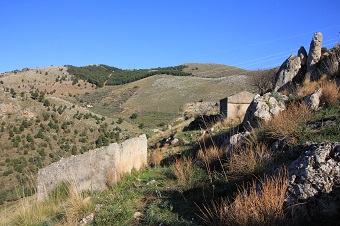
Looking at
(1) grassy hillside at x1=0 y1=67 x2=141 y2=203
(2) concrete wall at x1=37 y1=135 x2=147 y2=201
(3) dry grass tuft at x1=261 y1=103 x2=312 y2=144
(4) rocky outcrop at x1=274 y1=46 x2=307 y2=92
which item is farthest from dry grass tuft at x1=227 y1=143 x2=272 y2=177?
(1) grassy hillside at x1=0 y1=67 x2=141 y2=203

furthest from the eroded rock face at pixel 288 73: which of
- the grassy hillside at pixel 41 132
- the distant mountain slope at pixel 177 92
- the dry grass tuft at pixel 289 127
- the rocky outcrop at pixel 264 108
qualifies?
the distant mountain slope at pixel 177 92

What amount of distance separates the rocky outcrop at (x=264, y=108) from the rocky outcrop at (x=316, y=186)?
13.5 ft

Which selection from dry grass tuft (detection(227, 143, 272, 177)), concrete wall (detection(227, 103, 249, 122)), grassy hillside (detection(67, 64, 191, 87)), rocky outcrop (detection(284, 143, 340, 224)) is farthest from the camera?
grassy hillside (detection(67, 64, 191, 87))

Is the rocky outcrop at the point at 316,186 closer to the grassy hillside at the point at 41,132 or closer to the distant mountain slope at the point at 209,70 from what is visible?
the grassy hillside at the point at 41,132

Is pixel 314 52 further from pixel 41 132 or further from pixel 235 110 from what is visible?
pixel 41 132

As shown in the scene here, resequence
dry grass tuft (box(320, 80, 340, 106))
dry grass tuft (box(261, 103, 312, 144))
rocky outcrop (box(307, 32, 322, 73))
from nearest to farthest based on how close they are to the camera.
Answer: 1. dry grass tuft (box(261, 103, 312, 144))
2. dry grass tuft (box(320, 80, 340, 106))
3. rocky outcrop (box(307, 32, 322, 73))

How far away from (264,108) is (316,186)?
4.90 meters

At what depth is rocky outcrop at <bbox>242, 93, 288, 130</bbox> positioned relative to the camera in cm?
743

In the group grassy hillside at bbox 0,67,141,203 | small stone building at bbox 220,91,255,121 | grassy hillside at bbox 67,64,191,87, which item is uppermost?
grassy hillside at bbox 67,64,191,87

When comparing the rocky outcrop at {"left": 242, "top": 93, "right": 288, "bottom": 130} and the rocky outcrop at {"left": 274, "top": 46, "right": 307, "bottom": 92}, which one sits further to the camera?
the rocky outcrop at {"left": 274, "top": 46, "right": 307, "bottom": 92}

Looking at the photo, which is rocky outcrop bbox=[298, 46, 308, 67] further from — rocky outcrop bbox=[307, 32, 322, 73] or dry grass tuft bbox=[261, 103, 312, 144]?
dry grass tuft bbox=[261, 103, 312, 144]

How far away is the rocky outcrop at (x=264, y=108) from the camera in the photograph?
7.43 meters

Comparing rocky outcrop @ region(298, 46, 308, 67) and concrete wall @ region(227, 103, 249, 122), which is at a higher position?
rocky outcrop @ region(298, 46, 308, 67)

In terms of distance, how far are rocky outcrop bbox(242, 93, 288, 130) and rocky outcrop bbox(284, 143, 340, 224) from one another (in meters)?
4.10
